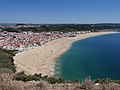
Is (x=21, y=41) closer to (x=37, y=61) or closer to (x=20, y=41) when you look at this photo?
(x=20, y=41)

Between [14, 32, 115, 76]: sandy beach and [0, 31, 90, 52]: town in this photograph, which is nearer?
[14, 32, 115, 76]: sandy beach

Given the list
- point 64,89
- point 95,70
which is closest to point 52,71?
point 95,70

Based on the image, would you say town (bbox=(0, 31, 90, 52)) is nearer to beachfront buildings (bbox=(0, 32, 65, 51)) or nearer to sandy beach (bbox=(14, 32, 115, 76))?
beachfront buildings (bbox=(0, 32, 65, 51))

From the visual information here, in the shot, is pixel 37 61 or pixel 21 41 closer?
pixel 37 61

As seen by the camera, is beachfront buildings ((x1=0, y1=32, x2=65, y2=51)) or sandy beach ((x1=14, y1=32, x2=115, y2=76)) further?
beachfront buildings ((x1=0, y1=32, x2=65, y2=51))

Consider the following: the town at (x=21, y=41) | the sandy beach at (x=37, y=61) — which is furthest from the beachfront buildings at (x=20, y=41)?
the sandy beach at (x=37, y=61)

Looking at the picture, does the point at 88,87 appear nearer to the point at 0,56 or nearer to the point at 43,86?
the point at 43,86

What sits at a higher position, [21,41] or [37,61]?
[21,41]

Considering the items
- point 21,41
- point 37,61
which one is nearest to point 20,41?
point 21,41

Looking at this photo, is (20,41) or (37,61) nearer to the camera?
(37,61)

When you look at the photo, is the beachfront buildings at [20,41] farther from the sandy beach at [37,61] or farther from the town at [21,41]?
the sandy beach at [37,61]

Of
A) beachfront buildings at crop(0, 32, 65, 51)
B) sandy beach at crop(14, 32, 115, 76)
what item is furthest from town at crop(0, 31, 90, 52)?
sandy beach at crop(14, 32, 115, 76)
